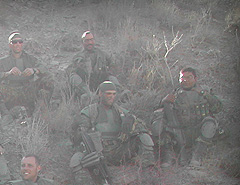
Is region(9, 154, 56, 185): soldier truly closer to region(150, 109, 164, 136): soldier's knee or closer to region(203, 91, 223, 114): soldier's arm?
region(150, 109, 164, 136): soldier's knee

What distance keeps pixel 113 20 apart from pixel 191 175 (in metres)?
5.69

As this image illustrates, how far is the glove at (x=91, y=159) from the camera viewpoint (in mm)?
5008

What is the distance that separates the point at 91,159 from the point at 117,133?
Answer: 0.68 meters

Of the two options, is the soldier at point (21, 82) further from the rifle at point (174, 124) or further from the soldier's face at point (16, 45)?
the rifle at point (174, 124)

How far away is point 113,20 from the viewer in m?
10.2

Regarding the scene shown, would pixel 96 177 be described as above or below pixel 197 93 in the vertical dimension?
below

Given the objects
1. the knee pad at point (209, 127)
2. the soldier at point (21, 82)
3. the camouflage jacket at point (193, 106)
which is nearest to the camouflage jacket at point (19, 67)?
the soldier at point (21, 82)

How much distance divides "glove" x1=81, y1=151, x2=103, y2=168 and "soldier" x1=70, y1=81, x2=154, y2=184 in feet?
0.66

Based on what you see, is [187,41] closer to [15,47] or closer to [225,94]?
[225,94]

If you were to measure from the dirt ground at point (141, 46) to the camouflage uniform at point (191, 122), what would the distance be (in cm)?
28

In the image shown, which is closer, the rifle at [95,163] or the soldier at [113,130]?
the rifle at [95,163]

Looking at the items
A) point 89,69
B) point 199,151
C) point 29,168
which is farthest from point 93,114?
point 89,69

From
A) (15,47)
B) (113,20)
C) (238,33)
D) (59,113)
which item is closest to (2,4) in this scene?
(113,20)

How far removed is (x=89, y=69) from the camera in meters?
7.18
